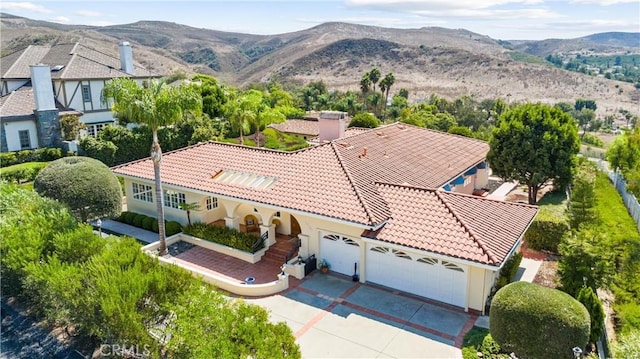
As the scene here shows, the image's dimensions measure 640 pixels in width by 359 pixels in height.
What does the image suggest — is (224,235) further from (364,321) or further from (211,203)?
(364,321)

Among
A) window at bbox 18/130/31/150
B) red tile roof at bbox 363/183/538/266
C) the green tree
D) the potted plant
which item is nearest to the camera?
the green tree

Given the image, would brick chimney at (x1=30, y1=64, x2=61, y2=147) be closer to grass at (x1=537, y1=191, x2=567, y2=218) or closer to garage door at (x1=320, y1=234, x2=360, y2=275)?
garage door at (x1=320, y1=234, x2=360, y2=275)

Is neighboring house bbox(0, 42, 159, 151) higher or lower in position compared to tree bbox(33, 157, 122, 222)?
higher

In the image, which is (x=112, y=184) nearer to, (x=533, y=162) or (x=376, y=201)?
(x=376, y=201)

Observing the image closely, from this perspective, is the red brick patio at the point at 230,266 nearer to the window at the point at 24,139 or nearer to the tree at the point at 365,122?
the window at the point at 24,139

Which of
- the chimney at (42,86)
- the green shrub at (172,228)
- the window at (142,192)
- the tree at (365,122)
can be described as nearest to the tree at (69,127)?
the chimney at (42,86)

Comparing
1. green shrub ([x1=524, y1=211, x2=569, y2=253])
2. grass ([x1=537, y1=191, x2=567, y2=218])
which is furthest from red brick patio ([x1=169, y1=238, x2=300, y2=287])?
grass ([x1=537, y1=191, x2=567, y2=218])
